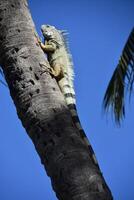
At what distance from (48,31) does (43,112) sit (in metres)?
4.13

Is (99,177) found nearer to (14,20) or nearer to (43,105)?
(43,105)

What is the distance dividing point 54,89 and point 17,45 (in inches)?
18.8

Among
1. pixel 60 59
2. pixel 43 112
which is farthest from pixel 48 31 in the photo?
pixel 43 112

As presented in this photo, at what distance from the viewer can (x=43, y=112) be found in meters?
3.01

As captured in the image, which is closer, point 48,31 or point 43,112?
point 43,112

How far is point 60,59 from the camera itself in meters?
6.03

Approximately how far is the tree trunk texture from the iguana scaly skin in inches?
56.3

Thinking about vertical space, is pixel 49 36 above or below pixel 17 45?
above

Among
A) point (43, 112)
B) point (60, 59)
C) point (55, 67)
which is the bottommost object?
point (43, 112)

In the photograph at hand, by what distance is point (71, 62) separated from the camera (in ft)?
20.9

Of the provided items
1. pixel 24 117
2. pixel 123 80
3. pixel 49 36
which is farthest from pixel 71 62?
pixel 24 117

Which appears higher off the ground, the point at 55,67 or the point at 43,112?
the point at 55,67

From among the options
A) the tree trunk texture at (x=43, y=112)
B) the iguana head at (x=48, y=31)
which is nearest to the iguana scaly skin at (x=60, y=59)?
the iguana head at (x=48, y=31)

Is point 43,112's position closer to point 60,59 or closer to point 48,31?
point 60,59
